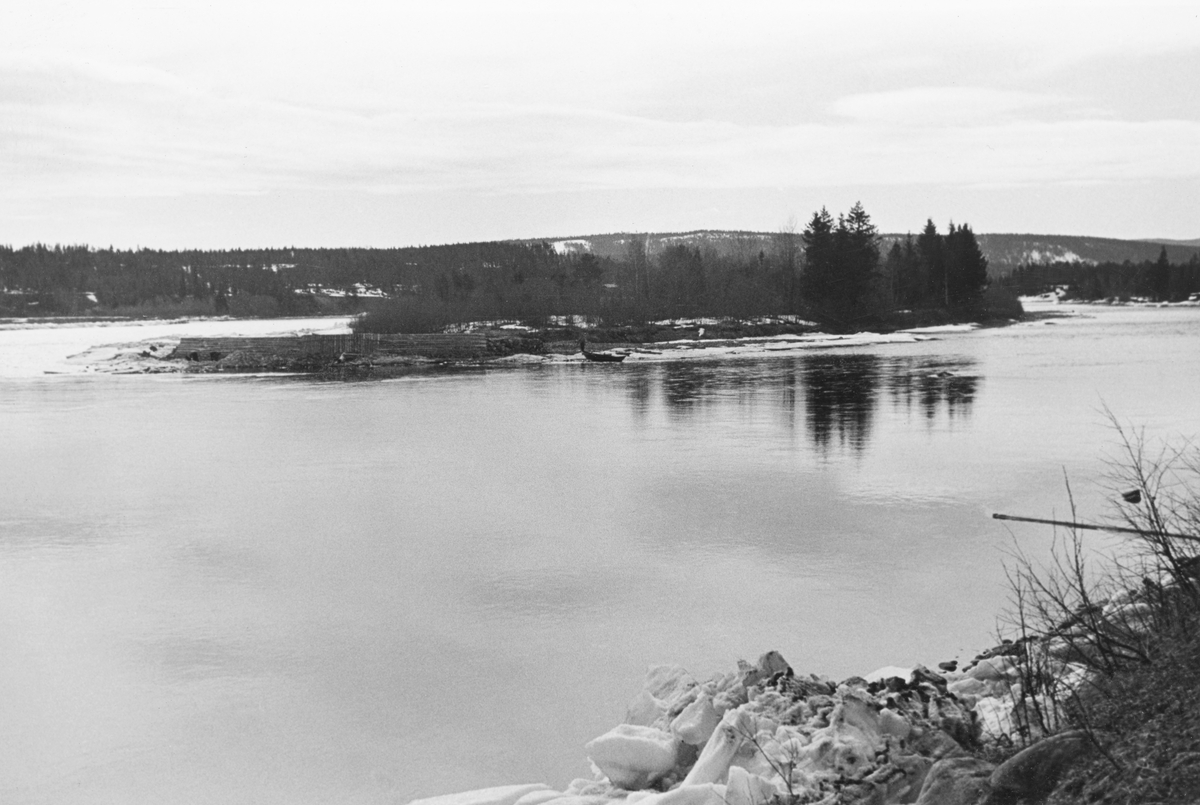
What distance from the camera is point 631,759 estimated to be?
4957 millimetres

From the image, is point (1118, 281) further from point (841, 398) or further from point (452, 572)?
point (452, 572)

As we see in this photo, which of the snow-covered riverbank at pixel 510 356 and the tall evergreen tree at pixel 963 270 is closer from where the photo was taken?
the snow-covered riverbank at pixel 510 356

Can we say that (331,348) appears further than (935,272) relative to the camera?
No

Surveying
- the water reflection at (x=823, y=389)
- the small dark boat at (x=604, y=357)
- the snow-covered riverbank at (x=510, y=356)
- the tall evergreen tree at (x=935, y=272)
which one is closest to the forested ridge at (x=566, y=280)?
the tall evergreen tree at (x=935, y=272)

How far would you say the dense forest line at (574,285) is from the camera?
5797cm

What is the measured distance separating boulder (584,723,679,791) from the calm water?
0.46 m

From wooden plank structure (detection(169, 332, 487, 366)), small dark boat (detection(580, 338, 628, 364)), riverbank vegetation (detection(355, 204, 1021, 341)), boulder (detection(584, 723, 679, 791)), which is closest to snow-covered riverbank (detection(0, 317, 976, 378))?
small dark boat (detection(580, 338, 628, 364))

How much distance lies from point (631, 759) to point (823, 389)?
19.4 m

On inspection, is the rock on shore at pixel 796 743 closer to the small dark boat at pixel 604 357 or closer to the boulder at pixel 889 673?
the boulder at pixel 889 673

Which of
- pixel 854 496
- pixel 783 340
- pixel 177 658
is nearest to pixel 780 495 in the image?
pixel 854 496

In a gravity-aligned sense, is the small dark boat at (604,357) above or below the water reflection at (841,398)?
above

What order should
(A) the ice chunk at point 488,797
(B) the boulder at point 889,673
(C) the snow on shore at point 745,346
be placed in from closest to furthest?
(A) the ice chunk at point 488,797
(B) the boulder at point 889,673
(C) the snow on shore at point 745,346

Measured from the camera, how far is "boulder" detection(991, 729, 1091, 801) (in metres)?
3.49

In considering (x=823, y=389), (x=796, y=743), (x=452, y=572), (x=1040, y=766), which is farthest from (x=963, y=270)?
(x=1040, y=766)
